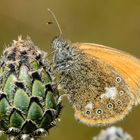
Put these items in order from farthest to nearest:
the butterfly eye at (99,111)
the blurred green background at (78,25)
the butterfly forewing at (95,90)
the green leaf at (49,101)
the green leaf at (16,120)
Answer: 1. the blurred green background at (78,25)
2. the butterfly eye at (99,111)
3. the butterfly forewing at (95,90)
4. the green leaf at (49,101)
5. the green leaf at (16,120)

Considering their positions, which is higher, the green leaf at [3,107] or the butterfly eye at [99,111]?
the butterfly eye at [99,111]

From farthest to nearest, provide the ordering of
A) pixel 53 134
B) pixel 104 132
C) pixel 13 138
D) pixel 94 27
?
pixel 94 27 → pixel 53 134 → pixel 104 132 → pixel 13 138

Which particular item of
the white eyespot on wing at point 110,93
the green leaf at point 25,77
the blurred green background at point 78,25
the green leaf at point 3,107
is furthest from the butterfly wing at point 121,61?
the blurred green background at point 78,25

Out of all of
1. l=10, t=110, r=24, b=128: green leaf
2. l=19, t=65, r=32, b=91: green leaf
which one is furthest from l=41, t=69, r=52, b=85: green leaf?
l=10, t=110, r=24, b=128: green leaf

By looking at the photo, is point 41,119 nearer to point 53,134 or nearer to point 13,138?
point 13,138

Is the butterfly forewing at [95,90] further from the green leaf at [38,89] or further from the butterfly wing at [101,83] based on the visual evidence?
the green leaf at [38,89]

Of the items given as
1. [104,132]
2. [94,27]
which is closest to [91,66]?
[104,132]
